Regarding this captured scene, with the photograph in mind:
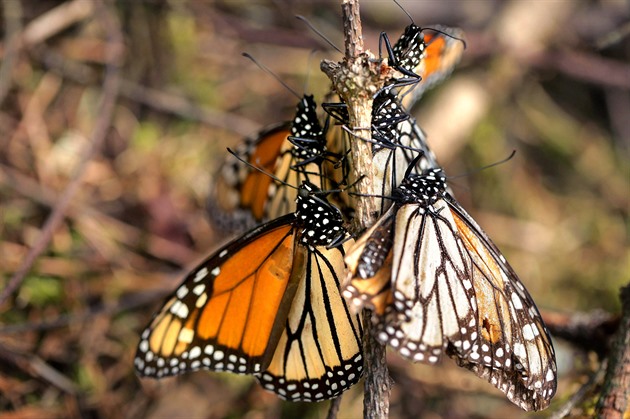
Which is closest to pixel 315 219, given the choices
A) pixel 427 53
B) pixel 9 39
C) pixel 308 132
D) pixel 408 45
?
pixel 308 132

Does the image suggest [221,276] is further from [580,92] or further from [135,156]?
[580,92]

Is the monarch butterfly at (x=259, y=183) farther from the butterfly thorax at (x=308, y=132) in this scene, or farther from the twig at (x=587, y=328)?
the twig at (x=587, y=328)

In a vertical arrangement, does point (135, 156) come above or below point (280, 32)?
below

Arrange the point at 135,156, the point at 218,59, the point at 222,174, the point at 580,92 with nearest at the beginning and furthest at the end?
1. the point at 222,174
2. the point at 135,156
3. the point at 218,59
4. the point at 580,92

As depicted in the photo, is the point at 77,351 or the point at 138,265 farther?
the point at 138,265

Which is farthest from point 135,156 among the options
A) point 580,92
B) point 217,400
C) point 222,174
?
point 580,92
